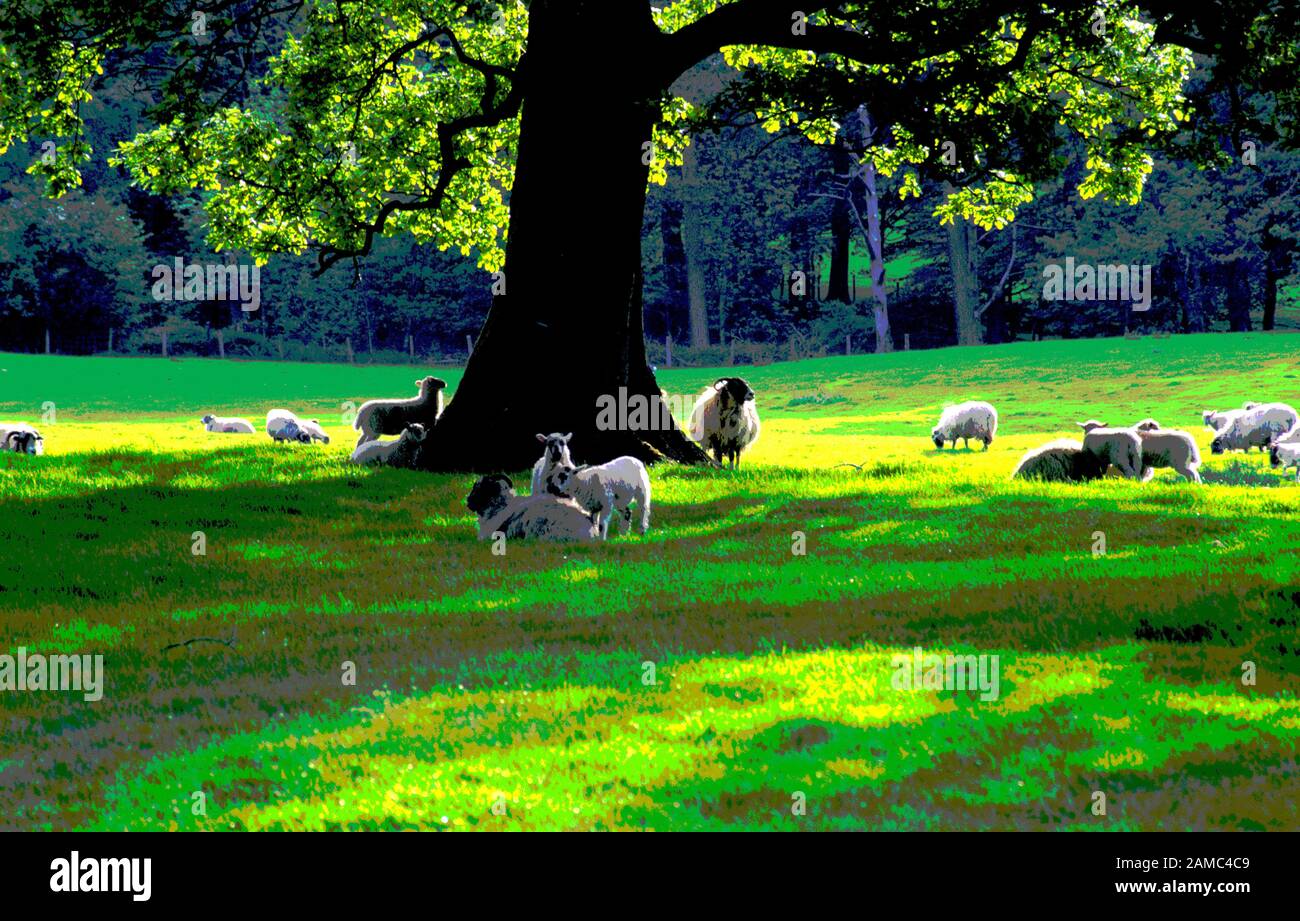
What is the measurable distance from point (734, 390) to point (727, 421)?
67 cm

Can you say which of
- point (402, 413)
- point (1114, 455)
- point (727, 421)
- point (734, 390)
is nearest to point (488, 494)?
point (734, 390)

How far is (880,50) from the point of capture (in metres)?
16.5

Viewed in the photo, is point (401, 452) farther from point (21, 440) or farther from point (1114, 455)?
point (1114, 455)

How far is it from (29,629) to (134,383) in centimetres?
4816

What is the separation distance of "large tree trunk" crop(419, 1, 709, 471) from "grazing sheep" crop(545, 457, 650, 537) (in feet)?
14.1

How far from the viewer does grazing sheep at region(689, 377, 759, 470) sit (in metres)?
19.8

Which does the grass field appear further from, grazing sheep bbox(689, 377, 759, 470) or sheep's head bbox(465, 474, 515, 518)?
grazing sheep bbox(689, 377, 759, 470)

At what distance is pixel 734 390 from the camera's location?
64.1ft

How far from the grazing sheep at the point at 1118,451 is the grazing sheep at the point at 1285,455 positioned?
409 centimetres

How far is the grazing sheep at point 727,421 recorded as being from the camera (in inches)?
781

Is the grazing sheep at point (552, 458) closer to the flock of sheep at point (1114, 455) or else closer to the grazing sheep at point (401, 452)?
the grazing sheep at point (401, 452)

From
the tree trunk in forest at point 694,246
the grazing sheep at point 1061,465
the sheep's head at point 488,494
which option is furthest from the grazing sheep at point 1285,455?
the tree trunk in forest at point 694,246
